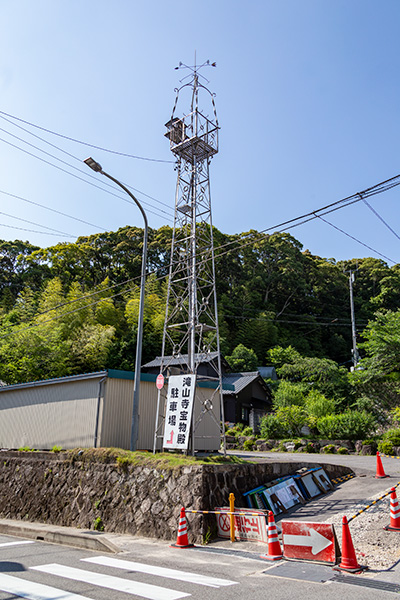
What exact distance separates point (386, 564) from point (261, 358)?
37371 millimetres

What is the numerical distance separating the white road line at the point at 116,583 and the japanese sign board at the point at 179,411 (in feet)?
13.4

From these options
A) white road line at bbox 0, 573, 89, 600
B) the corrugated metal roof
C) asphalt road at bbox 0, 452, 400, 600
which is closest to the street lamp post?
the corrugated metal roof

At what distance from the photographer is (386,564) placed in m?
5.84

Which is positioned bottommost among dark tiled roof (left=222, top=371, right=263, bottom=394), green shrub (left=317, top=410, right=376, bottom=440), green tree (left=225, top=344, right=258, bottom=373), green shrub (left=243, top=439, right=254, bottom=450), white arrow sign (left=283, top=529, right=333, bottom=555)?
white arrow sign (left=283, top=529, right=333, bottom=555)

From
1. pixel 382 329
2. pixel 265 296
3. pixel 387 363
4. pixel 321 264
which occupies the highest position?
pixel 321 264

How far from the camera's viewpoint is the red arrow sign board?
6031 mm

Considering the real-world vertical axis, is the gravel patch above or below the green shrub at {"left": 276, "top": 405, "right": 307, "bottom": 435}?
below

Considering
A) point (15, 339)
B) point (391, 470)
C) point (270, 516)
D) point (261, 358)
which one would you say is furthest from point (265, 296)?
point (270, 516)

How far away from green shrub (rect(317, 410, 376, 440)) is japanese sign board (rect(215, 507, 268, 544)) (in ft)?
45.7

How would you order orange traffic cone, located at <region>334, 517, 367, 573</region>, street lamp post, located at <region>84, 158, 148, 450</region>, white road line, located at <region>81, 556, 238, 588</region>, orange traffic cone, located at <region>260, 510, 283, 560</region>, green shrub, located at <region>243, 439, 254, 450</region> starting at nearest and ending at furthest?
1. white road line, located at <region>81, 556, 238, 588</region>
2. orange traffic cone, located at <region>334, 517, 367, 573</region>
3. orange traffic cone, located at <region>260, 510, 283, 560</region>
4. street lamp post, located at <region>84, 158, 148, 450</region>
5. green shrub, located at <region>243, 439, 254, 450</region>

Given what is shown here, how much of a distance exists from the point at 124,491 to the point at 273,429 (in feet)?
49.6

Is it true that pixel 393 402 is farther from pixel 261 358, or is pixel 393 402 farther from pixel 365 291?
pixel 365 291

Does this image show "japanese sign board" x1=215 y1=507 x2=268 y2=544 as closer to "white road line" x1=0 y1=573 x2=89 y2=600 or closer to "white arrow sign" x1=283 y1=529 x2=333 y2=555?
"white arrow sign" x1=283 y1=529 x2=333 y2=555

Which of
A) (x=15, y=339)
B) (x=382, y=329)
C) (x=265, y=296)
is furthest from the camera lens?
(x=265, y=296)
